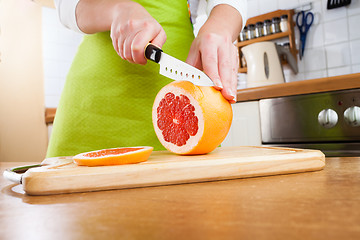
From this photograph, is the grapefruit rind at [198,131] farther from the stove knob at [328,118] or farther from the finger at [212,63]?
the stove knob at [328,118]

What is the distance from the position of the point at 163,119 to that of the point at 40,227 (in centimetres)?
49

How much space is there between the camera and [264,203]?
1.02 feet

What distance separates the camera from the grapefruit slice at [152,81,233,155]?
669 mm

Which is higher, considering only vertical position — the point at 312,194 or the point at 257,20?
the point at 257,20

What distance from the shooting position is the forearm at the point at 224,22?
0.75m

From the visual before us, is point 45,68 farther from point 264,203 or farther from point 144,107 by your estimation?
point 264,203

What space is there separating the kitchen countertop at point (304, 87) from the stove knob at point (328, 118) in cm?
8

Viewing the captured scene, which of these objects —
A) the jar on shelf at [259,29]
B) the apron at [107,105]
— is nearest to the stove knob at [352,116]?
the apron at [107,105]

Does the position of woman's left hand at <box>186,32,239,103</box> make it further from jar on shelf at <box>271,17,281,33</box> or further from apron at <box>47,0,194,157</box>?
jar on shelf at <box>271,17,281,33</box>

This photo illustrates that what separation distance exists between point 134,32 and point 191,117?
0.21 m

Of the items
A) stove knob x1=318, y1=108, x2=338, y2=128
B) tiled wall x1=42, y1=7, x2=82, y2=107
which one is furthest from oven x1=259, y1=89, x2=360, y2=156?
tiled wall x1=42, y1=7, x2=82, y2=107

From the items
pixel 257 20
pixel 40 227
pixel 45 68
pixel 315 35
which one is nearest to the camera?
pixel 40 227

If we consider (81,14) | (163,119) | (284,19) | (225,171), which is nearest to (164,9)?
(81,14)

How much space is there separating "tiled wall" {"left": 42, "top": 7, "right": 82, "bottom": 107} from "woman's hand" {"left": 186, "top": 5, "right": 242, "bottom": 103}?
1.86m
